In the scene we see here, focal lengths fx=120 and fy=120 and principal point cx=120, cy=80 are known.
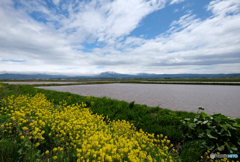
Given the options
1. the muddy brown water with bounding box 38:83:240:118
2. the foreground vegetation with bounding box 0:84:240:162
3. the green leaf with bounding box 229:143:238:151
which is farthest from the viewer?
the muddy brown water with bounding box 38:83:240:118

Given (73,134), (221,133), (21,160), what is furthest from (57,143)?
(221,133)

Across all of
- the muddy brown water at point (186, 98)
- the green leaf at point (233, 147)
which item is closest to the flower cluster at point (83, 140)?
the green leaf at point (233, 147)

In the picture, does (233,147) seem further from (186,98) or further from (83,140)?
(186,98)

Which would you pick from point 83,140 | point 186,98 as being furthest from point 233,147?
point 186,98

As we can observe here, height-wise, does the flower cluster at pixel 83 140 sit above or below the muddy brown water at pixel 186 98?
above

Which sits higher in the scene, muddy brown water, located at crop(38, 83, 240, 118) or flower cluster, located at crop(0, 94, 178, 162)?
flower cluster, located at crop(0, 94, 178, 162)

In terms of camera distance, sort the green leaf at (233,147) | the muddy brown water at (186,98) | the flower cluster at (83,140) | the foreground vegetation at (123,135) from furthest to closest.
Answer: the muddy brown water at (186,98)
the green leaf at (233,147)
the foreground vegetation at (123,135)
the flower cluster at (83,140)

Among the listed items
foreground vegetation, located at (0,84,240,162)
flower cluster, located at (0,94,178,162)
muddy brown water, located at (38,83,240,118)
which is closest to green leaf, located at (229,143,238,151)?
foreground vegetation, located at (0,84,240,162)

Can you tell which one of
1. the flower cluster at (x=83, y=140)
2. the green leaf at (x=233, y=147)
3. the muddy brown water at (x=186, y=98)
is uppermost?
the flower cluster at (x=83, y=140)

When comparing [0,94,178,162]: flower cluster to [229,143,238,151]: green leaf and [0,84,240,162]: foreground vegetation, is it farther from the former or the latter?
[229,143,238,151]: green leaf

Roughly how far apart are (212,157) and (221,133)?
1.15 m

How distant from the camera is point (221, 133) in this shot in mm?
5027

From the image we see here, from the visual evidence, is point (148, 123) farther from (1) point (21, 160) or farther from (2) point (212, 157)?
(1) point (21, 160)

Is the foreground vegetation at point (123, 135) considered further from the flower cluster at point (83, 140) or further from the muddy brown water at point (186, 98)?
the muddy brown water at point (186, 98)
